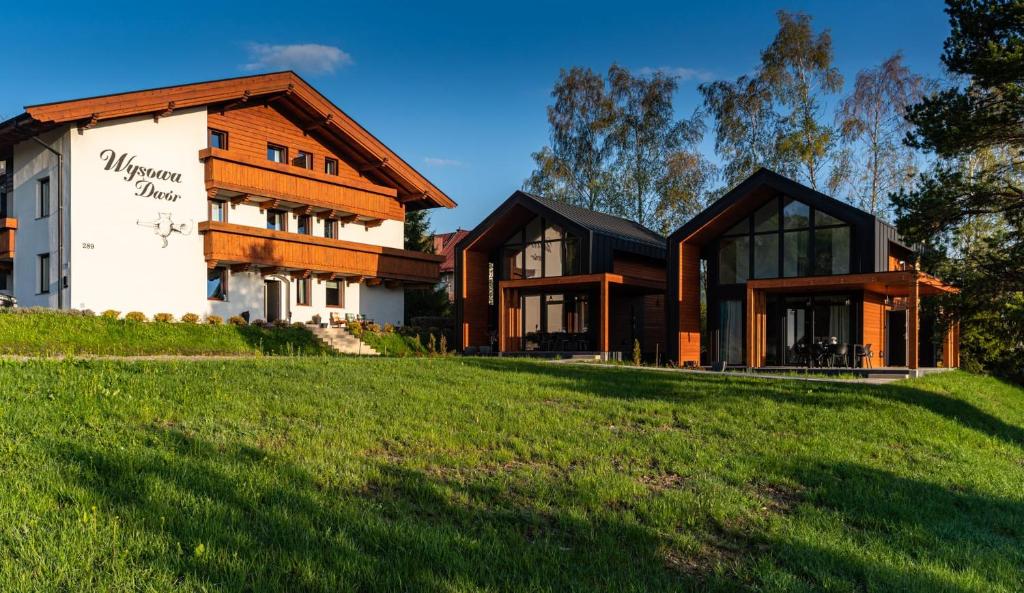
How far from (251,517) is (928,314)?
45.5ft

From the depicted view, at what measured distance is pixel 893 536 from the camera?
6355 millimetres

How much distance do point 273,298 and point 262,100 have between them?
275 inches

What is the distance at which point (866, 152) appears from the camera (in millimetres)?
32094

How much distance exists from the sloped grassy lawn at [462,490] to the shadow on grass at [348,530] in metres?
0.02

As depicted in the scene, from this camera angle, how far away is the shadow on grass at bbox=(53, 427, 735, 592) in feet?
14.9

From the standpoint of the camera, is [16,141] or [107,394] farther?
[16,141]

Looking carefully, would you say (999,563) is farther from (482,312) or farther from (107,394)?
(482,312)

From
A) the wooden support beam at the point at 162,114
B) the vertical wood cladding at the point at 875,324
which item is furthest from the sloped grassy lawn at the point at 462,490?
the wooden support beam at the point at 162,114

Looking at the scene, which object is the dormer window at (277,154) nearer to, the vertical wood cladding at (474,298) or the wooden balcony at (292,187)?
the wooden balcony at (292,187)

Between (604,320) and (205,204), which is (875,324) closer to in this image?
(604,320)

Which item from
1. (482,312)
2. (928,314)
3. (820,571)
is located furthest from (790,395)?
(482,312)

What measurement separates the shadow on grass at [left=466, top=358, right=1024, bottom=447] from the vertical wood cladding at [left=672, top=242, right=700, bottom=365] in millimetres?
8064

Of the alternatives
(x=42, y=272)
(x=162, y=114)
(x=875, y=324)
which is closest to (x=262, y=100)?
(x=162, y=114)

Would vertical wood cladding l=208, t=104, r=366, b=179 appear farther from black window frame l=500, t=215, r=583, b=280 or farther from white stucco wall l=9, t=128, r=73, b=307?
black window frame l=500, t=215, r=583, b=280
